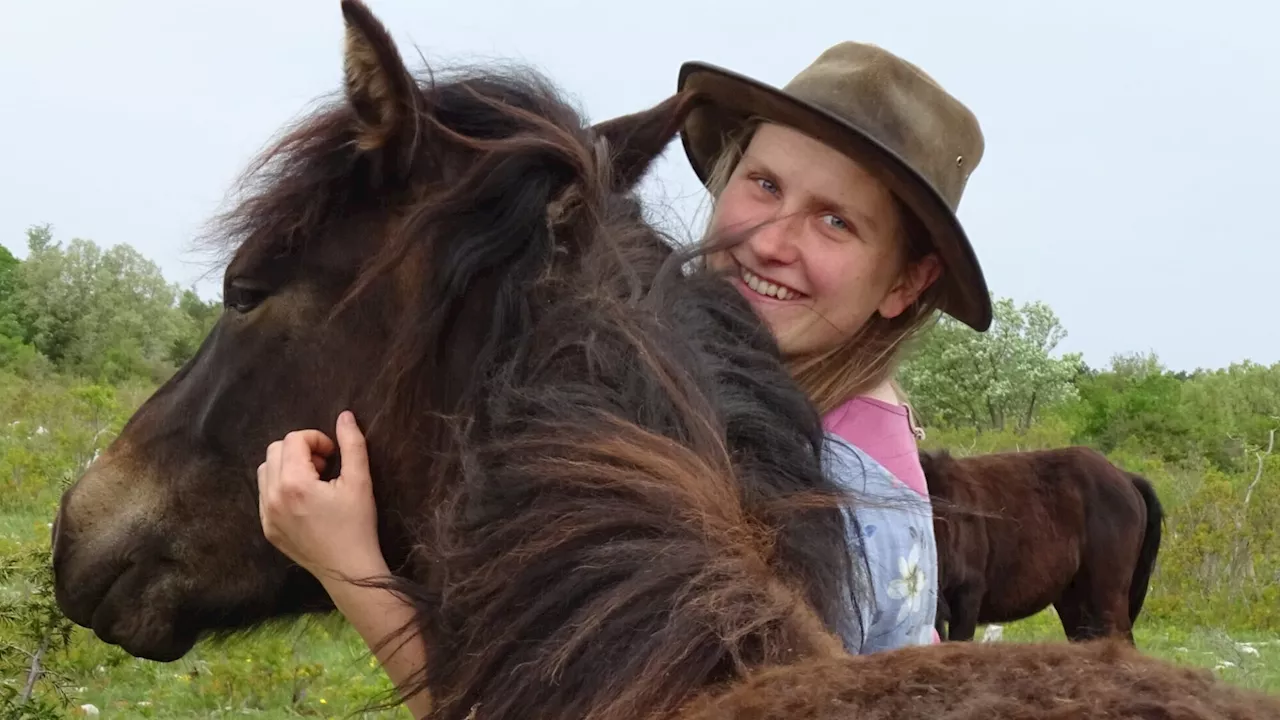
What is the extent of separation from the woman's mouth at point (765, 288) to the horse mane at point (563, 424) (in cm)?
48

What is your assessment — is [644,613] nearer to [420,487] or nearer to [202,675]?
[420,487]

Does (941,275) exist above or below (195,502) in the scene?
above

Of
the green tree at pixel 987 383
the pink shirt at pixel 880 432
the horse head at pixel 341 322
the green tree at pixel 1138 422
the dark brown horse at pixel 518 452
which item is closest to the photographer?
the dark brown horse at pixel 518 452

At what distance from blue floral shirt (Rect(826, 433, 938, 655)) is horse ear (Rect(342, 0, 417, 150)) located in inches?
36.1

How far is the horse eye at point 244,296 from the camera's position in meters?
1.91

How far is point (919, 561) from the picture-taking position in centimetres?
207

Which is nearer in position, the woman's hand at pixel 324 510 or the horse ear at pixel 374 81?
the horse ear at pixel 374 81

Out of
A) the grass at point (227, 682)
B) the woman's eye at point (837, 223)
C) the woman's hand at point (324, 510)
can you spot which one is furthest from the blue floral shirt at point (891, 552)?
the grass at point (227, 682)

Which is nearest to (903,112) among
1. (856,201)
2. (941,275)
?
(856,201)

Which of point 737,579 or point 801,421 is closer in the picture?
point 737,579

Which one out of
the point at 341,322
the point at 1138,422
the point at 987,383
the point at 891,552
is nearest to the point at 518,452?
the point at 341,322

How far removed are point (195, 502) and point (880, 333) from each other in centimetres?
159

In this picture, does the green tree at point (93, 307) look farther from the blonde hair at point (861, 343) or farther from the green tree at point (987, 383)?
the blonde hair at point (861, 343)

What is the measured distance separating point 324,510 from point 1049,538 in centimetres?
827
